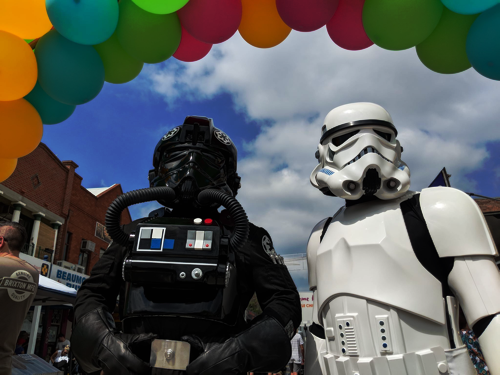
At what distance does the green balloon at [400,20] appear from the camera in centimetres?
245

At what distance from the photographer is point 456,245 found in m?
1.98

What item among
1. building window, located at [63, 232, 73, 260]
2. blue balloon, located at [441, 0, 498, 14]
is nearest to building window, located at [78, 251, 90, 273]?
building window, located at [63, 232, 73, 260]

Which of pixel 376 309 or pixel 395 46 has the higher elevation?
pixel 395 46

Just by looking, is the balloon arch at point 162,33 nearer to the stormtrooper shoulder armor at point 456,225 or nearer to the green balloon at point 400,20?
the green balloon at point 400,20

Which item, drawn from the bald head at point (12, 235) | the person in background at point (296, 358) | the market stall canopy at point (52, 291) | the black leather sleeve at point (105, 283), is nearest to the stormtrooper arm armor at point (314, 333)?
the black leather sleeve at point (105, 283)

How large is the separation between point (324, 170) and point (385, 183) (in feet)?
1.20

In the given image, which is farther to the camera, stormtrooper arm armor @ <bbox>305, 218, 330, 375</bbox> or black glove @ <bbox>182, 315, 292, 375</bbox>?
stormtrooper arm armor @ <bbox>305, 218, 330, 375</bbox>

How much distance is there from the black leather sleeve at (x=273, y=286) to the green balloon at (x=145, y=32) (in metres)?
1.47

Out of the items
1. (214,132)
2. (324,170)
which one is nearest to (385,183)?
(324,170)

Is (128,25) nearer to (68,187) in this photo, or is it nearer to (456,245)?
(456,245)

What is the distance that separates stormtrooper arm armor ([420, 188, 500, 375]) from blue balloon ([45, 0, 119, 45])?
7.46 feet

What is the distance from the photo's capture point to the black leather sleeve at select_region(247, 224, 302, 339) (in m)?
2.18

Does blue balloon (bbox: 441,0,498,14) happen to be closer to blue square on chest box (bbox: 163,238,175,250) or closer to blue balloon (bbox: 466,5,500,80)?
blue balloon (bbox: 466,5,500,80)

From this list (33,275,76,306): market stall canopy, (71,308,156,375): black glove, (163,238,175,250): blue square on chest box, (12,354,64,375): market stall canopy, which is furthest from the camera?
(33,275,76,306): market stall canopy
